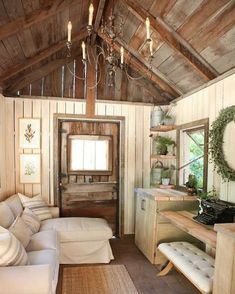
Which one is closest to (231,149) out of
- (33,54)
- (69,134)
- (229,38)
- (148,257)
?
(229,38)

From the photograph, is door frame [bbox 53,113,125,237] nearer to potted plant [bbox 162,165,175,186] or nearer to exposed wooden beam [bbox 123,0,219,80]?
potted plant [bbox 162,165,175,186]

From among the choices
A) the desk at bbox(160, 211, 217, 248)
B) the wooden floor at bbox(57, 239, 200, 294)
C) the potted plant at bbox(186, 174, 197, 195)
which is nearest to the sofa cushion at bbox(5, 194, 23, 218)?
the wooden floor at bbox(57, 239, 200, 294)

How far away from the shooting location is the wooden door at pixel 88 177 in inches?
151

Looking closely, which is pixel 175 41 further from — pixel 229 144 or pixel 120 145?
pixel 120 145

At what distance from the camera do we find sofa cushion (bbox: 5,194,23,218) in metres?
3.05

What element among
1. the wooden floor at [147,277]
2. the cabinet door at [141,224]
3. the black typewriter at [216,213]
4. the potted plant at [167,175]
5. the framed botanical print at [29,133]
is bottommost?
the wooden floor at [147,277]

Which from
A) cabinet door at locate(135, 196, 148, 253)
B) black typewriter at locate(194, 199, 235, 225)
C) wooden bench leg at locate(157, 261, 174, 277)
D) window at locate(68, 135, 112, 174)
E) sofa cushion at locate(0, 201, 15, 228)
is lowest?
wooden bench leg at locate(157, 261, 174, 277)

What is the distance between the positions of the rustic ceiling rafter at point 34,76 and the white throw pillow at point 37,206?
163cm

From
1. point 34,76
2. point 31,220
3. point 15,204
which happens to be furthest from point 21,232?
point 34,76

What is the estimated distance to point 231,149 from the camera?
256cm

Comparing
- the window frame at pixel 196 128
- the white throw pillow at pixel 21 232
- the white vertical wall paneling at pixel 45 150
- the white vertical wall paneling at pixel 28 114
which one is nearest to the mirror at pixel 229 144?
the window frame at pixel 196 128

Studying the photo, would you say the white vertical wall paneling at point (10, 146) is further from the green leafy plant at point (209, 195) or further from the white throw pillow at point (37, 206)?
the green leafy plant at point (209, 195)

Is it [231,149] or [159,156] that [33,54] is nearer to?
[159,156]

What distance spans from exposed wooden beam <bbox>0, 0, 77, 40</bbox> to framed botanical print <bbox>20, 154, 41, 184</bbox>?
76.7 inches
